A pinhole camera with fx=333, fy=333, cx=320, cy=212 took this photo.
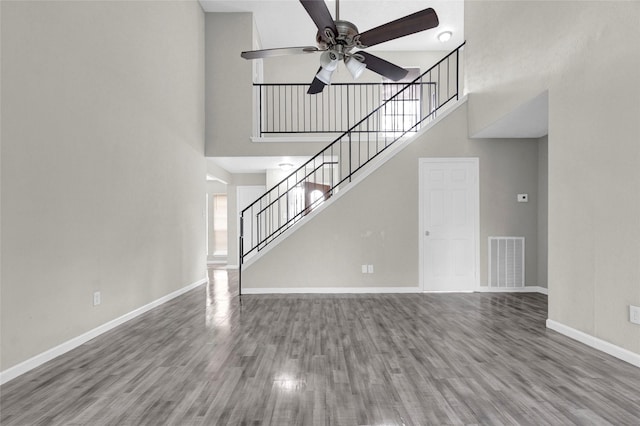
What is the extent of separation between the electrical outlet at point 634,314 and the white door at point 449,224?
2.93 metres

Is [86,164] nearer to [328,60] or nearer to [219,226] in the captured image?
[328,60]

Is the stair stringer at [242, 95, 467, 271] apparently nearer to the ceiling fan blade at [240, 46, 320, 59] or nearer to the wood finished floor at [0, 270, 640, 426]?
the wood finished floor at [0, 270, 640, 426]

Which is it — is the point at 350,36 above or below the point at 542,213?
above

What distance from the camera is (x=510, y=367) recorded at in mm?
2607

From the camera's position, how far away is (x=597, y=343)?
2904mm

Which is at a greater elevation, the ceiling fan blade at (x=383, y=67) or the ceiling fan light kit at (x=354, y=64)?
the ceiling fan blade at (x=383, y=67)

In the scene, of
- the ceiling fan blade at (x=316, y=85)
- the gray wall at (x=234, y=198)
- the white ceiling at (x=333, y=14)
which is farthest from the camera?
the gray wall at (x=234, y=198)

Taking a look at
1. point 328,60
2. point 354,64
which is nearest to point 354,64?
point 354,64

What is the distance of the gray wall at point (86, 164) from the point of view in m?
2.51

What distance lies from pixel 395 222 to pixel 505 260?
1.93 meters

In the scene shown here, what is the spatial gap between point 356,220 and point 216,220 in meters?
6.24

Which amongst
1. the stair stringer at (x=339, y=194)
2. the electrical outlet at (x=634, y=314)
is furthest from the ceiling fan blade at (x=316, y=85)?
the electrical outlet at (x=634, y=314)

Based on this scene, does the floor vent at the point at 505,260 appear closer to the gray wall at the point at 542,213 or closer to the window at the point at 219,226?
the gray wall at the point at 542,213

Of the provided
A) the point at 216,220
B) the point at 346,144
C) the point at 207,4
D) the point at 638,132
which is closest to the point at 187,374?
the point at 638,132
